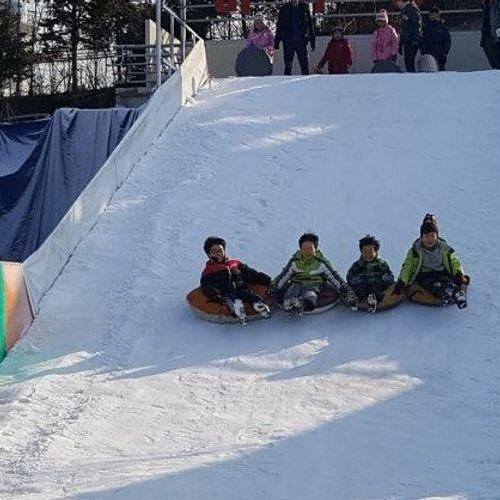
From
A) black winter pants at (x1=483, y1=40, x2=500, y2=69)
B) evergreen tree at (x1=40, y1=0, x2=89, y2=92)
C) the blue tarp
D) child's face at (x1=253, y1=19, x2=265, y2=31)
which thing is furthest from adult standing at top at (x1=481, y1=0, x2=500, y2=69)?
evergreen tree at (x1=40, y1=0, x2=89, y2=92)

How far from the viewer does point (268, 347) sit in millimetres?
6367

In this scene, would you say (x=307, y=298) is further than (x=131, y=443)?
Yes

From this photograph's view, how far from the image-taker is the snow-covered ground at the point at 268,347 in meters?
4.82

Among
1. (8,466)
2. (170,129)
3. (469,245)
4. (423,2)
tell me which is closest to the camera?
(8,466)

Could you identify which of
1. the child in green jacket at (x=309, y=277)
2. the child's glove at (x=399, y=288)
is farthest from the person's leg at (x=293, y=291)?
the child's glove at (x=399, y=288)

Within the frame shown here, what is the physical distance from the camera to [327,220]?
8.53 meters

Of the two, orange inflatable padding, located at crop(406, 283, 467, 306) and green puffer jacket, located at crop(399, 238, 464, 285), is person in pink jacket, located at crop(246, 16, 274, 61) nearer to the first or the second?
green puffer jacket, located at crop(399, 238, 464, 285)

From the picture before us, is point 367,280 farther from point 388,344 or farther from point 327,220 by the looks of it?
point 327,220

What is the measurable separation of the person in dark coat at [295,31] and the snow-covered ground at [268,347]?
3.30m

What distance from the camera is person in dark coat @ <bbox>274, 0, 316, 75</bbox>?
13969 millimetres

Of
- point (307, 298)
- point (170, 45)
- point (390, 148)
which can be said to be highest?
point (170, 45)

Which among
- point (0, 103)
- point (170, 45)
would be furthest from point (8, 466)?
point (0, 103)

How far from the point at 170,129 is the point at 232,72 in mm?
5403

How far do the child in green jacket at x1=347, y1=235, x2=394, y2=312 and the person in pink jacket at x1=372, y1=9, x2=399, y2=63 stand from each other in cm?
775
